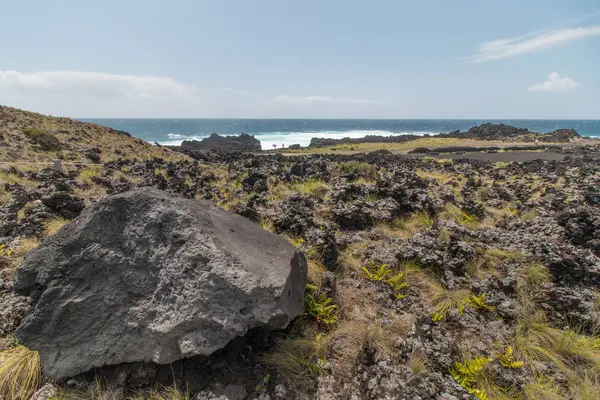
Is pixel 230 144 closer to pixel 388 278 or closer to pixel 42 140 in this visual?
pixel 42 140

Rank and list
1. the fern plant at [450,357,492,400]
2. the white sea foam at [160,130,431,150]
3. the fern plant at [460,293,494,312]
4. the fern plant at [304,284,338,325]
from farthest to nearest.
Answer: the white sea foam at [160,130,431,150], the fern plant at [460,293,494,312], the fern plant at [304,284,338,325], the fern plant at [450,357,492,400]

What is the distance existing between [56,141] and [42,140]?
1.37 m

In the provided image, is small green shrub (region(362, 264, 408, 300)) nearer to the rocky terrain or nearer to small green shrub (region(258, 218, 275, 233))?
the rocky terrain

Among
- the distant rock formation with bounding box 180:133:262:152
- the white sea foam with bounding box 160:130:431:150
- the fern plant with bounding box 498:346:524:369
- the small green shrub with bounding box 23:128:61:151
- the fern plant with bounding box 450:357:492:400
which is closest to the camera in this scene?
the fern plant with bounding box 450:357:492:400

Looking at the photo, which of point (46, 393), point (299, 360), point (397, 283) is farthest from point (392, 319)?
point (46, 393)

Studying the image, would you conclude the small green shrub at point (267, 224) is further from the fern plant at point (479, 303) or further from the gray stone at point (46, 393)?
the gray stone at point (46, 393)

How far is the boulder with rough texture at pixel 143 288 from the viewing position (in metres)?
2.85

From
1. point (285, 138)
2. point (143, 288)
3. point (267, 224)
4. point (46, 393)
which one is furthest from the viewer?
point (285, 138)

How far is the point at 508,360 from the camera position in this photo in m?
3.15

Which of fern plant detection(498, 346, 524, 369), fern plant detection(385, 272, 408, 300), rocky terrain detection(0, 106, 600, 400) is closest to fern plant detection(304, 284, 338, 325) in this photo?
rocky terrain detection(0, 106, 600, 400)

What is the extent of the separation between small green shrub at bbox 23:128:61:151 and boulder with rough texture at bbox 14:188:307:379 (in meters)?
22.3

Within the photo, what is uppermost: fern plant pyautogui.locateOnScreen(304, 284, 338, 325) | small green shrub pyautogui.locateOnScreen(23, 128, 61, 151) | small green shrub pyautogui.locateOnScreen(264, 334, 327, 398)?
small green shrub pyautogui.locateOnScreen(23, 128, 61, 151)

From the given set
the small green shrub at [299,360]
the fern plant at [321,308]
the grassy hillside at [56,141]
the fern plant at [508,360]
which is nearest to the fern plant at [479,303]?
the fern plant at [508,360]

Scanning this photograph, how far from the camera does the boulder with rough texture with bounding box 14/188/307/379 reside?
112 inches
